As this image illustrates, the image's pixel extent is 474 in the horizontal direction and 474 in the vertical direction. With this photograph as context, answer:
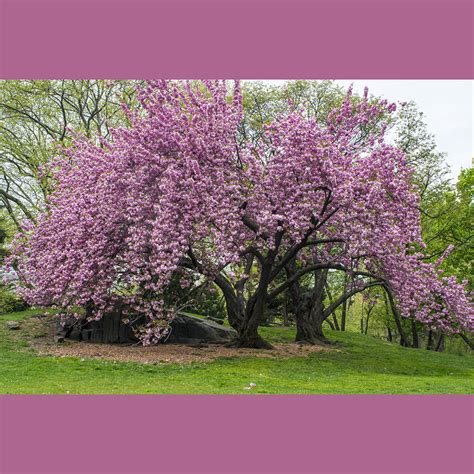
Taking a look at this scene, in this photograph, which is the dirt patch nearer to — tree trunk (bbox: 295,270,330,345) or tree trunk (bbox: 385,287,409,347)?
tree trunk (bbox: 295,270,330,345)

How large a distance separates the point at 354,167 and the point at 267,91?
65.6ft

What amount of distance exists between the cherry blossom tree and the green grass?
2269 mm

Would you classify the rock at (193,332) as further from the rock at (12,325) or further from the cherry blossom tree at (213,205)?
the rock at (12,325)

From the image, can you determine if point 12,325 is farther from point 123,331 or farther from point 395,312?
point 395,312

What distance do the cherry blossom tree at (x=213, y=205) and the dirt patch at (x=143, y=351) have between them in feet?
4.50

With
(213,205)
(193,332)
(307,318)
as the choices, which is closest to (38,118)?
(193,332)

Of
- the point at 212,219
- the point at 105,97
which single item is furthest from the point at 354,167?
the point at 105,97

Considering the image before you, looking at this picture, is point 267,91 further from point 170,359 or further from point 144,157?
point 170,359

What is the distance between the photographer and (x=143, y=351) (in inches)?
820

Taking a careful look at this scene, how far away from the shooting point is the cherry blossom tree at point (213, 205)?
17.4m

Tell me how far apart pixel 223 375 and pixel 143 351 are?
639cm

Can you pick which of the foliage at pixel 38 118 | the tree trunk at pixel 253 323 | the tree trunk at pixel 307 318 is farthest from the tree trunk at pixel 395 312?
the foliage at pixel 38 118

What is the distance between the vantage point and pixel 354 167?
1797 cm

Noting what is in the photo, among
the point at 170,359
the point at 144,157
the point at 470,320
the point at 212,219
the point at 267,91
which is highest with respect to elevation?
the point at 267,91
